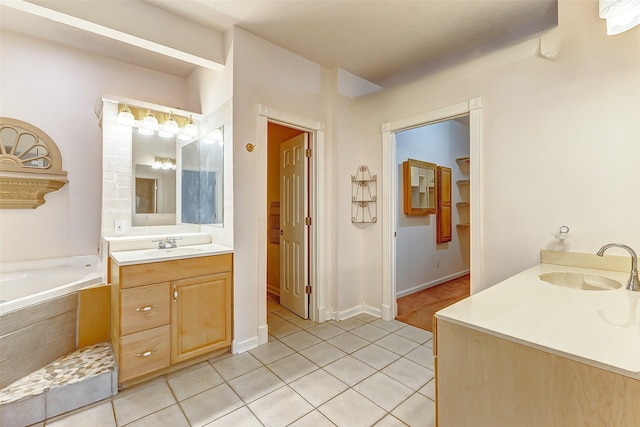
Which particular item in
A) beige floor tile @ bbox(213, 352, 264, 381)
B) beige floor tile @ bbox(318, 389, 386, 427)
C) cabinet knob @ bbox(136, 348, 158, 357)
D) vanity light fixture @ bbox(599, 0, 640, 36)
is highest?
vanity light fixture @ bbox(599, 0, 640, 36)

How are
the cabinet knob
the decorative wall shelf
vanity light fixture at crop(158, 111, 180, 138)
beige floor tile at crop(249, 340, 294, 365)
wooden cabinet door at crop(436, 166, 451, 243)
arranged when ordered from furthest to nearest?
wooden cabinet door at crop(436, 166, 451, 243) < the decorative wall shelf < vanity light fixture at crop(158, 111, 180, 138) < beige floor tile at crop(249, 340, 294, 365) < the cabinet knob

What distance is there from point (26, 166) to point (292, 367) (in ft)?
9.22

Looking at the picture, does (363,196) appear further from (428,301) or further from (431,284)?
(431,284)

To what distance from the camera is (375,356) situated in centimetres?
220

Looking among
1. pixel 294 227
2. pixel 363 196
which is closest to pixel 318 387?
pixel 294 227

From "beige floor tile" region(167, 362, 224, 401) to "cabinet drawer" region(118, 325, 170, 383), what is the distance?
0.45ft

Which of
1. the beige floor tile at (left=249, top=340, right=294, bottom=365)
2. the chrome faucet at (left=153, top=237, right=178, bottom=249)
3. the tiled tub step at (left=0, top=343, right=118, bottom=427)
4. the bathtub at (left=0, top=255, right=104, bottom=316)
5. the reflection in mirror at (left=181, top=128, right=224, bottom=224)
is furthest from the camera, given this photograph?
the reflection in mirror at (left=181, top=128, right=224, bottom=224)

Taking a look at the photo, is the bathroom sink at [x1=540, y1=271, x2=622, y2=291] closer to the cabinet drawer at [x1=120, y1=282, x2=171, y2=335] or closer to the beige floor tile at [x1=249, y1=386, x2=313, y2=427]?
the beige floor tile at [x1=249, y1=386, x2=313, y2=427]

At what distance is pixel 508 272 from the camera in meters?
2.12

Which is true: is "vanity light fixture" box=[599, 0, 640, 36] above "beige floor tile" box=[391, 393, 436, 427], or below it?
above

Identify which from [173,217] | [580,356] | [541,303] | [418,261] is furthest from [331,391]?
[418,261]

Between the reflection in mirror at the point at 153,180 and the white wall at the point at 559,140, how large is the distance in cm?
280

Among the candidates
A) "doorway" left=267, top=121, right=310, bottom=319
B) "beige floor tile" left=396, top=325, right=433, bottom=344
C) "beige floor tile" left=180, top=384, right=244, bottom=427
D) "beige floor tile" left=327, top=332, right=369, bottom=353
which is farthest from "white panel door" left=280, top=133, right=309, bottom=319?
"beige floor tile" left=180, top=384, right=244, bottom=427

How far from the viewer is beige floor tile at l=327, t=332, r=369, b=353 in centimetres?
233
